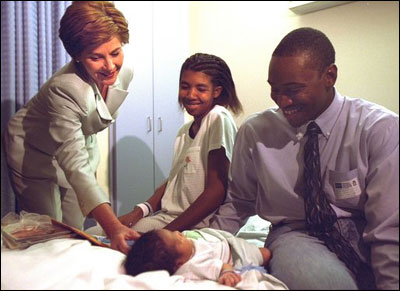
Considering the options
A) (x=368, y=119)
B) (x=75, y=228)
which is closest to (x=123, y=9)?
(x=75, y=228)

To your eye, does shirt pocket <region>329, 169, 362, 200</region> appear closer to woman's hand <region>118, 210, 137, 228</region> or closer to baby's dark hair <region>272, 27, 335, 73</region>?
baby's dark hair <region>272, 27, 335, 73</region>

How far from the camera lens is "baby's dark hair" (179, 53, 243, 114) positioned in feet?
3.59

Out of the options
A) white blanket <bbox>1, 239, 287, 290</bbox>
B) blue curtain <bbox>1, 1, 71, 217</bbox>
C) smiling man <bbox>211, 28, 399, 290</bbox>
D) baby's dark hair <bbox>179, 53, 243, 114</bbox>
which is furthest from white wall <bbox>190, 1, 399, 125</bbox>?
white blanket <bbox>1, 239, 287, 290</bbox>

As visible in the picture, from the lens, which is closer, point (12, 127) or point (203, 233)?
point (12, 127)

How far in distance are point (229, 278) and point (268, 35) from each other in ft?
2.51

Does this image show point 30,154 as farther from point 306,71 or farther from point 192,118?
point 306,71

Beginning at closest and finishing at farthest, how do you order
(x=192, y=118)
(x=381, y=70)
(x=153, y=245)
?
(x=153, y=245) → (x=192, y=118) → (x=381, y=70)

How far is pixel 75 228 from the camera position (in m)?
0.94

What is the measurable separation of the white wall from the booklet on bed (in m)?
0.56

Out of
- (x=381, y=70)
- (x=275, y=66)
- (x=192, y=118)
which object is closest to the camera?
(x=275, y=66)

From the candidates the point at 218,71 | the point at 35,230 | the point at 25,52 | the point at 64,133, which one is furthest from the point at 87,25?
the point at 35,230

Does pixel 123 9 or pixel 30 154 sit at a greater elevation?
pixel 123 9

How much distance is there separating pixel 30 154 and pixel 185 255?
0.45 metres

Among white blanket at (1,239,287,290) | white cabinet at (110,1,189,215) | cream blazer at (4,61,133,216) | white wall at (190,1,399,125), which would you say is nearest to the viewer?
white blanket at (1,239,287,290)
